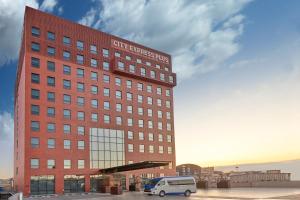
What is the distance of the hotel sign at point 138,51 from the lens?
7888 cm

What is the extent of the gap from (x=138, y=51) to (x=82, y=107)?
20.9m

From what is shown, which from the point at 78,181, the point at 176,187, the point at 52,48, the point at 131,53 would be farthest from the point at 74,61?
the point at 176,187

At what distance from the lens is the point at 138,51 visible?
83000 millimetres

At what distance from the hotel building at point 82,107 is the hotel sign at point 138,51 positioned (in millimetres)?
237

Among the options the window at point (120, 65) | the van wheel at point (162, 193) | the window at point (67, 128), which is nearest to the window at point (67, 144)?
the window at point (67, 128)

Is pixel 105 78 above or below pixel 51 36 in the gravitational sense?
below

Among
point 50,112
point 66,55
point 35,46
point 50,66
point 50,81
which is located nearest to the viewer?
point 50,112

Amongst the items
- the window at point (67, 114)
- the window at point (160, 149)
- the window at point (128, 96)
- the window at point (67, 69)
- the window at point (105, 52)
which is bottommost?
the window at point (160, 149)

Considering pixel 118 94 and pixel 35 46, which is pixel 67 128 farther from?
pixel 35 46

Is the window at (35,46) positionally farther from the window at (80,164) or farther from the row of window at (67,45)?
the window at (80,164)

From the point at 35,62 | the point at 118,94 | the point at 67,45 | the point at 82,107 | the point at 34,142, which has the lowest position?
the point at 34,142

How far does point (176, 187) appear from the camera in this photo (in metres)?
46.5

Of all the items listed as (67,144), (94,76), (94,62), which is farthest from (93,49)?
(67,144)

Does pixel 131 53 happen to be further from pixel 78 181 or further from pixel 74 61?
pixel 78 181
